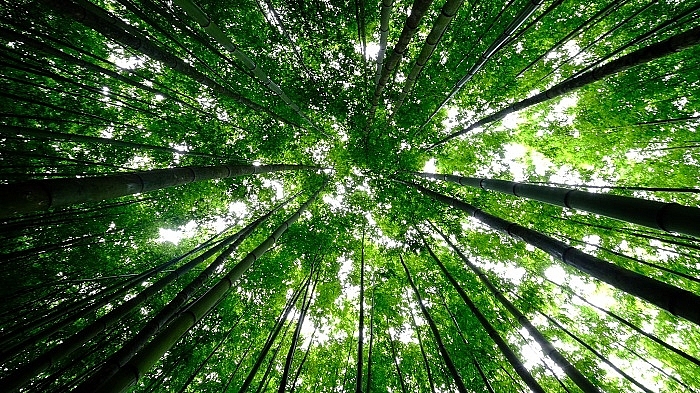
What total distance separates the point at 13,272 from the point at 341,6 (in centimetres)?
692

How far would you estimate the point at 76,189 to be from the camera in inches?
63.1

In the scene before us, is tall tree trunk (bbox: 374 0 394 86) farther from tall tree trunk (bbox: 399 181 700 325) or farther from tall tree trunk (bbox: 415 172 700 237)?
tall tree trunk (bbox: 399 181 700 325)

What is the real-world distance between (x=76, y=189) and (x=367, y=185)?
23.2 feet

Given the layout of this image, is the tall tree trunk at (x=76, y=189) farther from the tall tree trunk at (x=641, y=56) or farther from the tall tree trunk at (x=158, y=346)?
the tall tree trunk at (x=641, y=56)

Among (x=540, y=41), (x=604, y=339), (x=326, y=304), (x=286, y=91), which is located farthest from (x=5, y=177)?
(x=604, y=339)

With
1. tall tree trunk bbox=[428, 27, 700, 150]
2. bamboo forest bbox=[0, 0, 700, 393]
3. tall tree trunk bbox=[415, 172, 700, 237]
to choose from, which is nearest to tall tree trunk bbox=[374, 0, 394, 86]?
bamboo forest bbox=[0, 0, 700, 393]

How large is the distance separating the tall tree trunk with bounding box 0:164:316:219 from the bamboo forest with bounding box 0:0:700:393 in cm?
136

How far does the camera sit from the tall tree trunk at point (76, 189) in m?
1.34

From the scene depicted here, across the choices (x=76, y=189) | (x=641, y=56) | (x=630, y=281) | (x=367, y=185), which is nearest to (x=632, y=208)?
(x=630, y=281)

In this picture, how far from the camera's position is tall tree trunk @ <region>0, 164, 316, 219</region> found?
1342 millimetres

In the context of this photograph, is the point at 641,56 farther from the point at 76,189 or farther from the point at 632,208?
the point at 76,189

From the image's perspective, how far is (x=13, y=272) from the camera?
16.1ft

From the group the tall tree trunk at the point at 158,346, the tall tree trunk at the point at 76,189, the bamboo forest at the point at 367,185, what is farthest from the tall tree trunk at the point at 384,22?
the tall tree trunk at the point at 158,346

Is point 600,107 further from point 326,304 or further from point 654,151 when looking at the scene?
point 326,304
